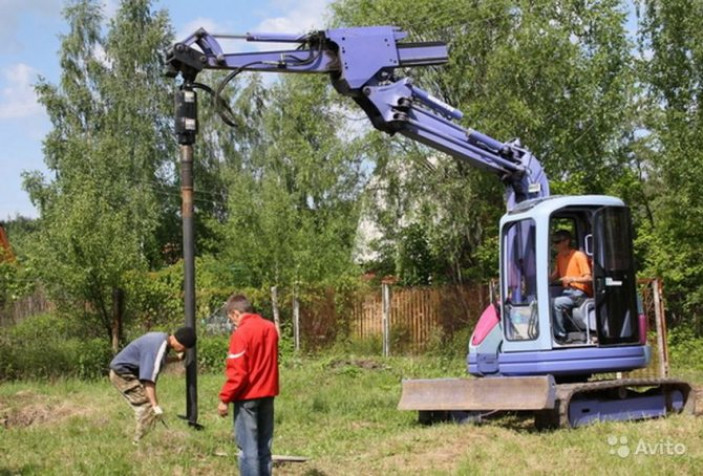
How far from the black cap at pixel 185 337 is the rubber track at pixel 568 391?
4095 millimetres

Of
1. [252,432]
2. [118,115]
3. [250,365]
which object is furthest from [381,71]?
[118,115]

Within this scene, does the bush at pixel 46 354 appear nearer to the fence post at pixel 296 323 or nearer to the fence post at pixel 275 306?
the fence post at pixel 275 306

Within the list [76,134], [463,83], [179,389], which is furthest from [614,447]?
[76,134]

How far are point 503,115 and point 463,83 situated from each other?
2339mm

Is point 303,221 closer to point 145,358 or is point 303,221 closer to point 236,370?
point 145,358

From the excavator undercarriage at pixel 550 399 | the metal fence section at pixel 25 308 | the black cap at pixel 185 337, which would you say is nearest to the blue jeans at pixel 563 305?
the excavator undercarriage at pixel 550 399

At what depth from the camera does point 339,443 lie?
414 inches

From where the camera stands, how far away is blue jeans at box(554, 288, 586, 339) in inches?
428

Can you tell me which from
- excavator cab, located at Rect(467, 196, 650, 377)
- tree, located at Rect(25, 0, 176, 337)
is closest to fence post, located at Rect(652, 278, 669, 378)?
excavator cab, located at Rect(467, 196, 650, 377)

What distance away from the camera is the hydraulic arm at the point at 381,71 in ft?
36.0

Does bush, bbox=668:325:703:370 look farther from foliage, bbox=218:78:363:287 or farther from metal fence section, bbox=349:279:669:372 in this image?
foliage, bbox=218:78:363:287

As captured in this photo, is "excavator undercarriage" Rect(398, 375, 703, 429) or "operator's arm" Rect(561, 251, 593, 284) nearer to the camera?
"excavator undercarriage" Rect(398, 375, 703, 429)

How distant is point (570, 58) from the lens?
2275 cm

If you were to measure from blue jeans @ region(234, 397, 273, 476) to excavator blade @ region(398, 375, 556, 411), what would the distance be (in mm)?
3788
